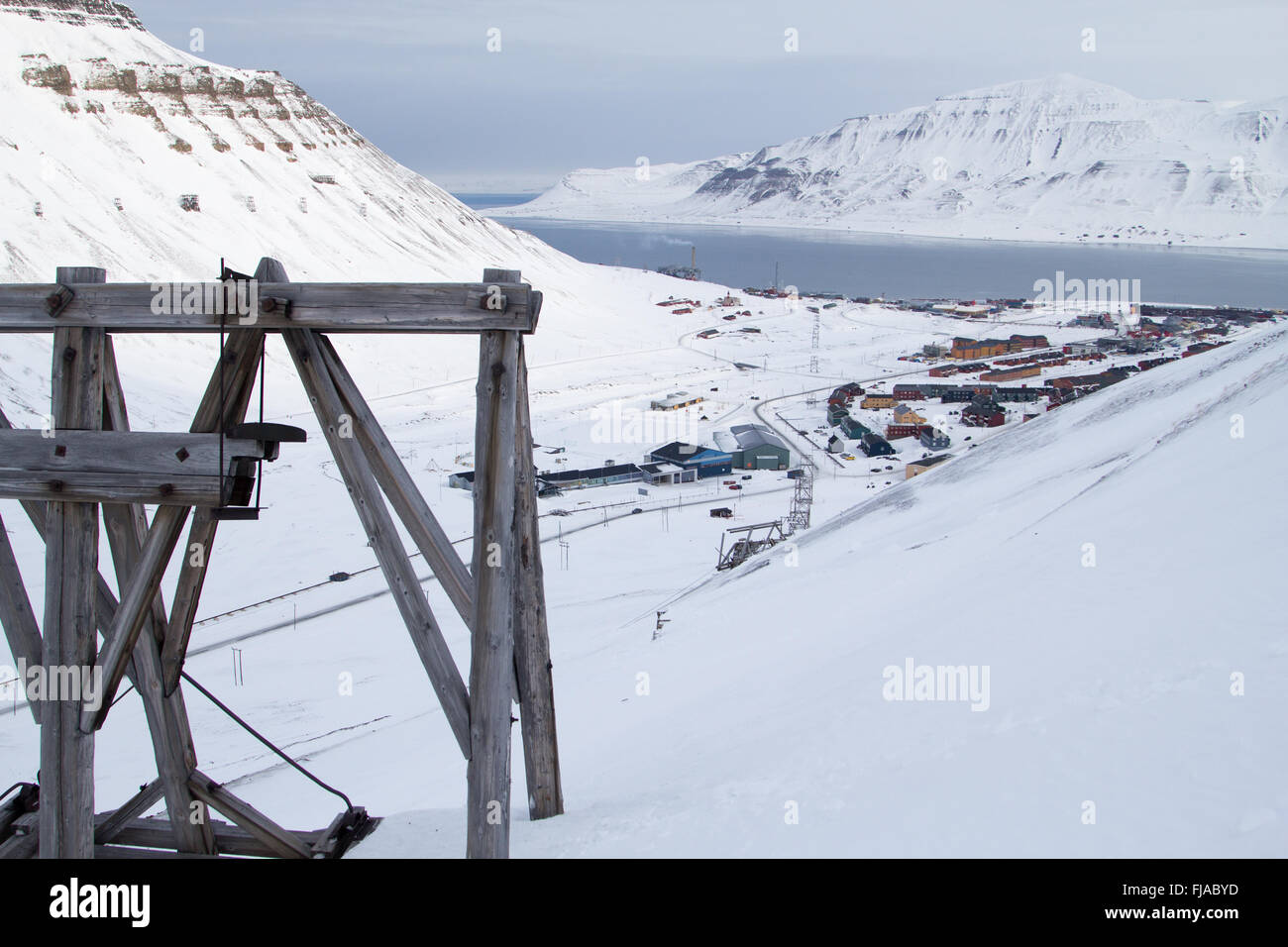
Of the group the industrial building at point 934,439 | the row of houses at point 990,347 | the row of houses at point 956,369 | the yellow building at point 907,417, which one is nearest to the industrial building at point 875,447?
the industrial building at point 934,439

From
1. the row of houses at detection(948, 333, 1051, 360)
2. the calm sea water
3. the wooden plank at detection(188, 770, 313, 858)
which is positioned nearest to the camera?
the wooden plank at detection(188, 770, 313, 858)

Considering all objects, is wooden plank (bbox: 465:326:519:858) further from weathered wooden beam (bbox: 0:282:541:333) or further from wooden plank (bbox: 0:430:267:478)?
wooden plank (bbox: 0:430:267:478)

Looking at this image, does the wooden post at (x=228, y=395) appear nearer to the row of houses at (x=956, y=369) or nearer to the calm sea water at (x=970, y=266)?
the row of houses at (x=956, y=369)

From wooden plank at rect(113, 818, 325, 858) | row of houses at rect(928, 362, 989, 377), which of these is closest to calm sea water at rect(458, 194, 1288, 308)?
row of houses at rect(928, 362, 989, 377)

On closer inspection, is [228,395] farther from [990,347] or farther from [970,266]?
[970,266]

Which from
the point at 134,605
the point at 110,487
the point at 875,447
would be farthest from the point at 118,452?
the point at 875,447
